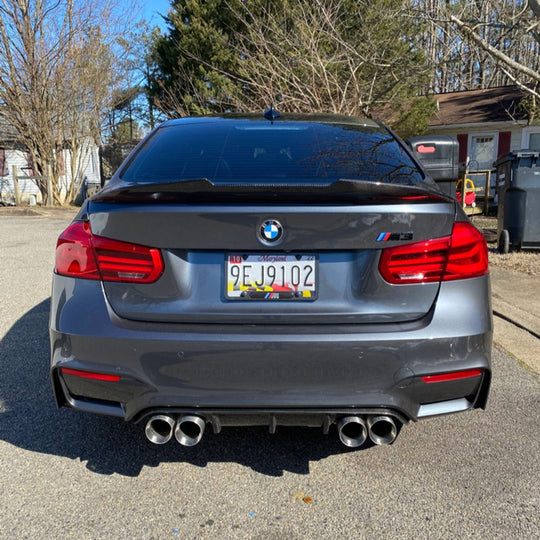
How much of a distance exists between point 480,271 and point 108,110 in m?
20.8

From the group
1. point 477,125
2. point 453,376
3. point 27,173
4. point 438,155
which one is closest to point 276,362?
point 453,376

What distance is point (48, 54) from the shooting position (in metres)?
17.0

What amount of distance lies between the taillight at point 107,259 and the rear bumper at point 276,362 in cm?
6

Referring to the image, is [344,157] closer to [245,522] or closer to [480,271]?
[480,271]

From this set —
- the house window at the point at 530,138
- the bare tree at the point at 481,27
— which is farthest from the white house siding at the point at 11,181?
the house window at the point at 530,138

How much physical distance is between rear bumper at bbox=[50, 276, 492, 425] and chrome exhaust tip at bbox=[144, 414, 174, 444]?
62 millimetres

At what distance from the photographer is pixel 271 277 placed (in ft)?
6.46

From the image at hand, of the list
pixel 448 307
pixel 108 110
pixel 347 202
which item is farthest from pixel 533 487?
pixel 108 110

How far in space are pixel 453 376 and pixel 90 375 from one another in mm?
1434

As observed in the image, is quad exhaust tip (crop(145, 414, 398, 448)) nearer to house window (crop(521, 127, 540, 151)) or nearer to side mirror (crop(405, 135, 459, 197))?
side mirror (crop(405, 135, 459, 197))

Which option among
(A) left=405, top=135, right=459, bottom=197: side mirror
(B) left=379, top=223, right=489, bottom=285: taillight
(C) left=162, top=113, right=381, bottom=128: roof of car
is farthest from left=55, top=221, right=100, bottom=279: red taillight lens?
(A) left=405, top=135, right=459, bottom=197: side mirror

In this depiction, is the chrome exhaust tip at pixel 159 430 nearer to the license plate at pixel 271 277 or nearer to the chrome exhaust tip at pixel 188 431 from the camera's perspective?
the chrome exhaust tip at pixel 188 431

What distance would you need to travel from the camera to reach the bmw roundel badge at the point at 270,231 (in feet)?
6.31

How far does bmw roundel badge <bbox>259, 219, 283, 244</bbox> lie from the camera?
1925 mm
